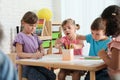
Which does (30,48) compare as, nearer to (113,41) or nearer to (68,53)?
(68,53)

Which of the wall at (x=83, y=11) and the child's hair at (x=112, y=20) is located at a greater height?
the wall at (x=83, y=11)

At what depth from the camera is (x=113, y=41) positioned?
1436 millimetres

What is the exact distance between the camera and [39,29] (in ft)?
12.0

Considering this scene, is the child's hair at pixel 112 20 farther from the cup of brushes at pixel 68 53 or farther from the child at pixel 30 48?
the child at pixel 30 48

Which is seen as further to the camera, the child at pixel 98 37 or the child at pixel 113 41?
the child at pixel 98 37

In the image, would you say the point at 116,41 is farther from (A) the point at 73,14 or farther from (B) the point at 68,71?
(A) the point at 73,14

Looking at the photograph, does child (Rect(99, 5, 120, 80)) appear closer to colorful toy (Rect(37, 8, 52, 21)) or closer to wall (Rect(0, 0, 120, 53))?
wall (Rect(0, 0, 120, 53))

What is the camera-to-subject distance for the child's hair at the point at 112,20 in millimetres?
1477

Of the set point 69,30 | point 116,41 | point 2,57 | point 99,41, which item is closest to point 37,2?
point 69,30

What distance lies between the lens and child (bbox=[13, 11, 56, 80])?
1.92 metres

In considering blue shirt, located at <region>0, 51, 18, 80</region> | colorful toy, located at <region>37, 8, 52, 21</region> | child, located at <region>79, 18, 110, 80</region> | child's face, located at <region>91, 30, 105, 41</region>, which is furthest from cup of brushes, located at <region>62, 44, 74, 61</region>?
colorful toy, located at <region>37, 8, 52, 21</region>

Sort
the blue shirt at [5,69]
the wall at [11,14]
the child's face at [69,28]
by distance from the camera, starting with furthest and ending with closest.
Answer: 1. the wall at [11,14]
2. the child's face at [69,28]
3. the blue shirt at [5,69]

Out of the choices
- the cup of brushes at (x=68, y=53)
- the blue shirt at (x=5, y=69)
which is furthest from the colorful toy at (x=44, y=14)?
the blue shirt at (x=5, y=69)

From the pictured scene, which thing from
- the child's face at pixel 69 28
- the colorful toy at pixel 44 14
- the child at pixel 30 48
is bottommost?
the child at pixel 30 48
